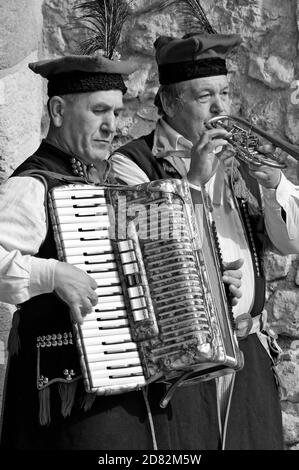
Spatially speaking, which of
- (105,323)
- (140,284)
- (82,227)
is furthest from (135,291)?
(82,227)

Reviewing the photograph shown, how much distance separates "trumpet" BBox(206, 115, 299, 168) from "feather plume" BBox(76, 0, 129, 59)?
0.55 meters

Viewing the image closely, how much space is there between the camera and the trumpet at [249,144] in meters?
4.70

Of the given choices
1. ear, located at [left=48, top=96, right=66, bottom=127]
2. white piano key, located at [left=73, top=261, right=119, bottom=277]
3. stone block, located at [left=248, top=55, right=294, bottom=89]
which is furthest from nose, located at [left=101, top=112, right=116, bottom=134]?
stone block, located at [left=248, top=55, right=294, bottom=89]

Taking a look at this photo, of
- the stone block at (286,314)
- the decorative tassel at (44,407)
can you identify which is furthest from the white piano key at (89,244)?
the stone block at (286,314)

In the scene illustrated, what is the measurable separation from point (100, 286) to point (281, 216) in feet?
2.90

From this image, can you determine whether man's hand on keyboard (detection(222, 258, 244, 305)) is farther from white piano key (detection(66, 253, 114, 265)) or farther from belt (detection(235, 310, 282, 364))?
white piano key (detection(66, 253, 114, 265))

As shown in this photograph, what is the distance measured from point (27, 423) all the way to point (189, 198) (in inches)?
33.7

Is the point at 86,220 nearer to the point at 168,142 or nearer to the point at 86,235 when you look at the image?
the point at 86,235

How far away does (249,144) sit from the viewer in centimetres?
474

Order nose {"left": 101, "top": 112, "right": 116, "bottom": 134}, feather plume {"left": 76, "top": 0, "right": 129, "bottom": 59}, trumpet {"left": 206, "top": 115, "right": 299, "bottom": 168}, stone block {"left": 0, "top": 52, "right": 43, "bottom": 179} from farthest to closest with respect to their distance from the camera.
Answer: stone block {"left": 0, "top": 52, "right": 43, "bottom": 179}, feather plume {"left": 76, "top": 0, "right": 129, "bottom": 59}, trumpet {"left": 206, "top": 115, "right": 299, "bottom": 168}, nose {"left": 101, "top": 112, "right": 116, "bottom": 134}

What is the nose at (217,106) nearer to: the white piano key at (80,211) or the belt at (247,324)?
the belt at (247,324)

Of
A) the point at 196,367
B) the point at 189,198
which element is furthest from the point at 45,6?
the point at 196,367

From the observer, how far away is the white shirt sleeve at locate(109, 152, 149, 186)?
4750 millimetres

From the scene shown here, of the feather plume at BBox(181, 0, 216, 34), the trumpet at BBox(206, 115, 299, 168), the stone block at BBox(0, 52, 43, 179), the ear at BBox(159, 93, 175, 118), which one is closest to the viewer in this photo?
the trumpet at BBox(206, 115, 299, 168)
